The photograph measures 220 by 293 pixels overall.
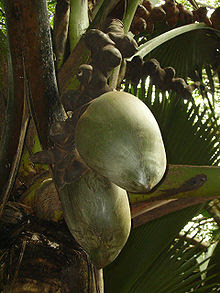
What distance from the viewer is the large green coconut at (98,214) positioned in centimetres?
80

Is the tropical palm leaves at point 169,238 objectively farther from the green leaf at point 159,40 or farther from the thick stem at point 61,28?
the thick stem at point 61,28

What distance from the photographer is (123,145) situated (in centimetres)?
71

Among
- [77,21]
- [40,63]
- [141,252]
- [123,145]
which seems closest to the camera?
[123,145]

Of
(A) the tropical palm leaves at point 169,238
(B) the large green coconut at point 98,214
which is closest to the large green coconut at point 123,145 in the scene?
(B) the large green coconut at point 98,214

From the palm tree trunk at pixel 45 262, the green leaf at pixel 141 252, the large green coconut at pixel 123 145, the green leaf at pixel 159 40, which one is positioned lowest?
the green leaf at pixel 141 252

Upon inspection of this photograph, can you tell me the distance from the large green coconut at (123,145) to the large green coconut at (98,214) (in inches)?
3.2

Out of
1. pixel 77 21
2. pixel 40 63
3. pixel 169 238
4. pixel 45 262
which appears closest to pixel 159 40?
pixel 77 21

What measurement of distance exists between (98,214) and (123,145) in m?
0.17

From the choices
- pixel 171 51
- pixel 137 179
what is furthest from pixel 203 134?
pixel 137 179

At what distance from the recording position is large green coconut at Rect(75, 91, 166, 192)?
71 cm

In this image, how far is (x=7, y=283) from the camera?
3.06 feet

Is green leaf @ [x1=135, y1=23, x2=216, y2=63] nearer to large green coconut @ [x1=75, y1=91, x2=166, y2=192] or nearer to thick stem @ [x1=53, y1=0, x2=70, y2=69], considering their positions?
thick stem @ [x1=53, y1=0, x2=70, y2=69]

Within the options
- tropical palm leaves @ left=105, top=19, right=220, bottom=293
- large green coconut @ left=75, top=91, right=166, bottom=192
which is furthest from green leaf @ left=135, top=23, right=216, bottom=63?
large green coconut @ left=75, top=91, right=166, bottom=192

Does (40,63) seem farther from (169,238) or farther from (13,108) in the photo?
(169,238)
